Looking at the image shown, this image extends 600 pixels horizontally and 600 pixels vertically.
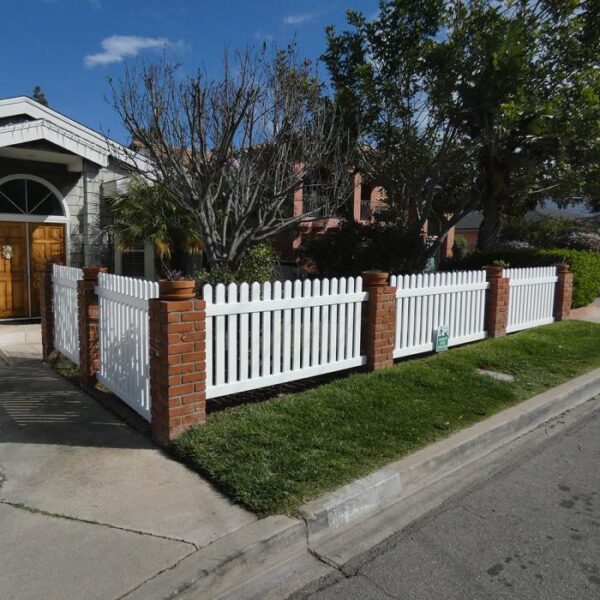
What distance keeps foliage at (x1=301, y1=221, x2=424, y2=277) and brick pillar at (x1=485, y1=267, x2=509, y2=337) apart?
3.30 meters

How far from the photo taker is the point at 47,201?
10.3m

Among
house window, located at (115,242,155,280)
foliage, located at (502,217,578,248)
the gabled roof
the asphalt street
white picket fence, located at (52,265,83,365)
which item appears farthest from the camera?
foliage, located at (502,217,578,248)

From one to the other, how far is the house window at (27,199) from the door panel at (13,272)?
12.4 inches

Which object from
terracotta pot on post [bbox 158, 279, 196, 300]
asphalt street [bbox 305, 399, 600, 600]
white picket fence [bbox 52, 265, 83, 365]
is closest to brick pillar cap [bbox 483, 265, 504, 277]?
asphalt street [bbox 305, 399, 600, 600]

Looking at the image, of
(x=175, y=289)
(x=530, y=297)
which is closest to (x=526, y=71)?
(x=530, y=297)

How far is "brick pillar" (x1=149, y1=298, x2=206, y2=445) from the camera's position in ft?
13.1

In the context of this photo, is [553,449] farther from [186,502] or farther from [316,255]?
[316,255]

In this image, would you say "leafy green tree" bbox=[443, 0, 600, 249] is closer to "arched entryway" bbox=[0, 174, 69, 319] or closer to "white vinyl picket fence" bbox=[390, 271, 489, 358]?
"white vinyl picket fence" bbox=[390, 271, 489, 358]

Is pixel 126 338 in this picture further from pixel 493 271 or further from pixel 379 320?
pixel 493 271

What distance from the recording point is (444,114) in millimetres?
10203

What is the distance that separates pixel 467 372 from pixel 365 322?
1390 millimetres

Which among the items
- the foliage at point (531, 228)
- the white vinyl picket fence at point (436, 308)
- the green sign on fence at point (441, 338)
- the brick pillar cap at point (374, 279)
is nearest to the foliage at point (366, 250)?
the white vinyl picket fence at point (436, 308)

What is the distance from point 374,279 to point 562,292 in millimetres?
5610

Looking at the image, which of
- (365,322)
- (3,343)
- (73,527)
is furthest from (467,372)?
(3,343)
